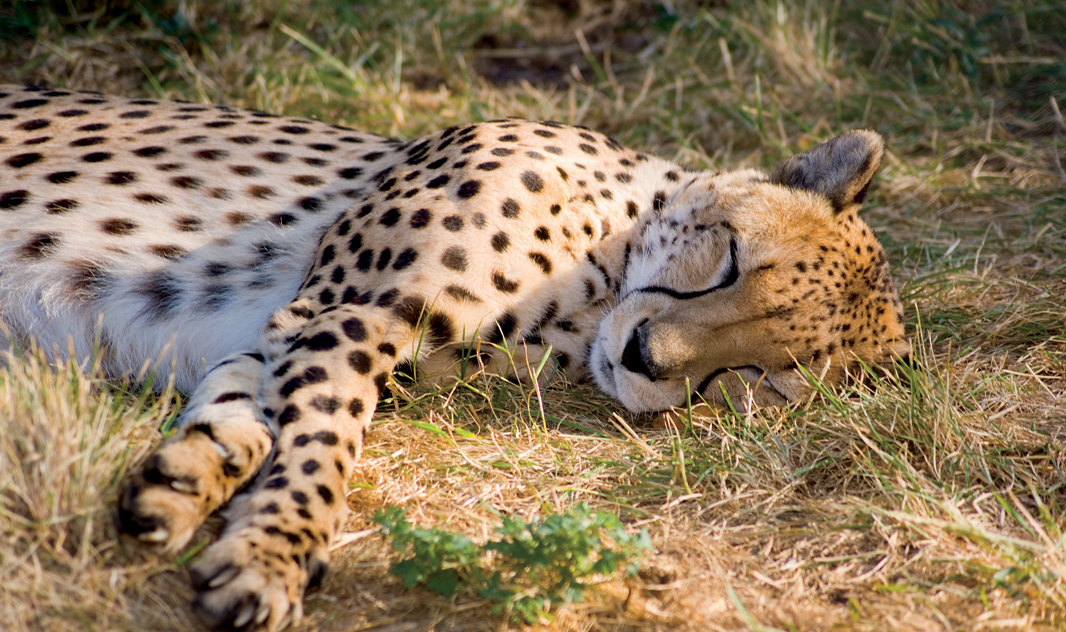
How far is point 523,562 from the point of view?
1877mm

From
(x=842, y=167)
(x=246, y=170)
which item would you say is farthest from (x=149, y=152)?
(x=842, y=167)

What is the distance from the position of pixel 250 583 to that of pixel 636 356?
1160mm

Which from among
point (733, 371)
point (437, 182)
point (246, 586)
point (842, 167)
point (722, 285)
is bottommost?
point (246, 586)

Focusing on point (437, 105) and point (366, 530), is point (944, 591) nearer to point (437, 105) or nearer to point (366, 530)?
point (366, 530)

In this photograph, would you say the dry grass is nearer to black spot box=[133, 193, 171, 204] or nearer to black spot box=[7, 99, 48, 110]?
black spot box=[133, 193, 171, 204]

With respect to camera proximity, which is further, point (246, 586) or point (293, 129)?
point (293, 129)

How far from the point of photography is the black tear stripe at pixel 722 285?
257 cm

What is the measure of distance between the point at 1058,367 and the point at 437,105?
3076mm

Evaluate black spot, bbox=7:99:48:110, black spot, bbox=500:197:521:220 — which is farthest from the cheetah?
black spot, bbox=7:99:48:110

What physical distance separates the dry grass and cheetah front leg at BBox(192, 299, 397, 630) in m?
0.09

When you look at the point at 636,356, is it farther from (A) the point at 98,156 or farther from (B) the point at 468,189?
(A) the point at 98,156

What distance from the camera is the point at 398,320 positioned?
2.44m

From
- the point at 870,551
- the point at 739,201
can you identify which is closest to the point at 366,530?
the point at 870,551

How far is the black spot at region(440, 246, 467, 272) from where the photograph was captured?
8.23 ft
